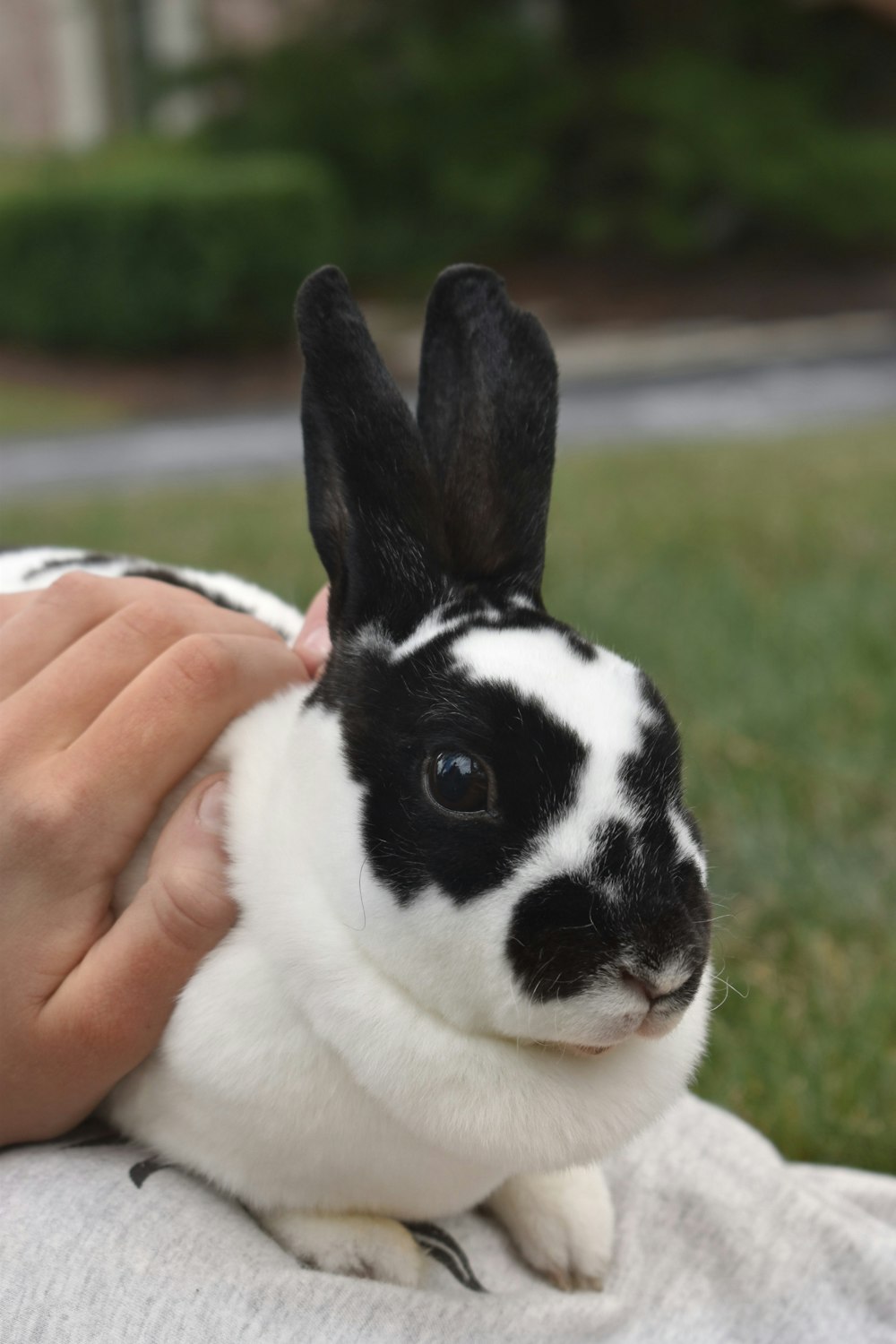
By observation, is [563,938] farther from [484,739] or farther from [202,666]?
[202,666]

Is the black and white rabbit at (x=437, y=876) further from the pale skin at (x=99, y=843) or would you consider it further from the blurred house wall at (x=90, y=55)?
the blurred house wall at (x=90, y=55)

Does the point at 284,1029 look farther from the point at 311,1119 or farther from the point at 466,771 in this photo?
the point at 466,771

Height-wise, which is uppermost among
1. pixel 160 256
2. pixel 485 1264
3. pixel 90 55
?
pixel 90 55

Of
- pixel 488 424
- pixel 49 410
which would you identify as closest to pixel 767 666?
pixel 488 424

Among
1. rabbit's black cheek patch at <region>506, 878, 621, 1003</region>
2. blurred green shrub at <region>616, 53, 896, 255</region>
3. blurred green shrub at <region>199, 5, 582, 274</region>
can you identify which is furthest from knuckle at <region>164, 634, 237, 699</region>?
blurred green shrub at <region>199, 5, 582, 274</region>

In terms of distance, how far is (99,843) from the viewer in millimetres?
1378

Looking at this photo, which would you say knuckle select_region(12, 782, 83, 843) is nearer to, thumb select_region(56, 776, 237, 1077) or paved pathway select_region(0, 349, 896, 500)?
thumb select_region(56, 776, 237, 1077)

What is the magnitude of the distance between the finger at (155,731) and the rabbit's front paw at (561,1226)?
533 millimetres

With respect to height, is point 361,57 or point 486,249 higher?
point 361,57

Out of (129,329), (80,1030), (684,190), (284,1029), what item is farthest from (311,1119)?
(684,190)

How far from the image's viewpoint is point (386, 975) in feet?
3.85

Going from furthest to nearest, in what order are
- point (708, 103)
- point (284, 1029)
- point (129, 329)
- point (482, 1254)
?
1. point (708, 103)
2. point (129, 329)
3. point (482, 1254)
4. point (284, 1029)

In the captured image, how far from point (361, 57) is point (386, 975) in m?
16.1

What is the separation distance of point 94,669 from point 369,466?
0.37m
